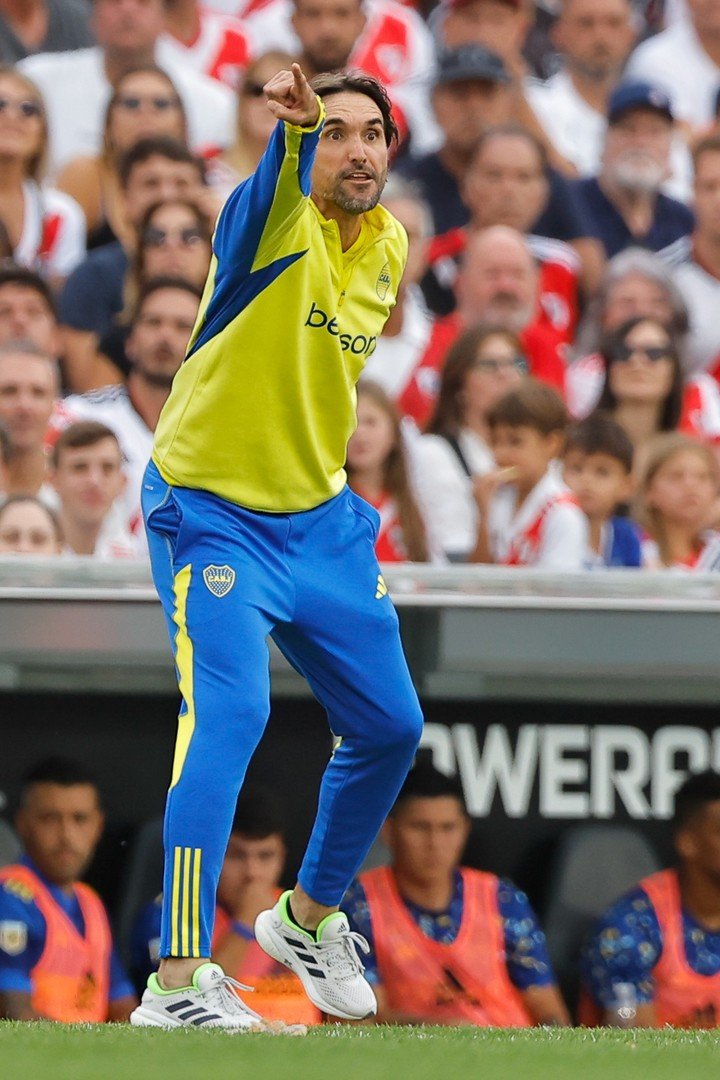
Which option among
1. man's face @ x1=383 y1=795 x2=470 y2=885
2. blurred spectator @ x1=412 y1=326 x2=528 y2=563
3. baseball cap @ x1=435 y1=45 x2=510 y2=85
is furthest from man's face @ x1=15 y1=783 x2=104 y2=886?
baseball cap @ x1=435 y1=45 x2=510 y2=85

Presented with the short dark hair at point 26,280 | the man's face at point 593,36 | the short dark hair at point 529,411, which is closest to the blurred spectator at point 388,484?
the short dark hair at point 529,411

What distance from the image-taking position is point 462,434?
7.13 meters

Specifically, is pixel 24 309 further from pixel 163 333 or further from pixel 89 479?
pixel 89 479

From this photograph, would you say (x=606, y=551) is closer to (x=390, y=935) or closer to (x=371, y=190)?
(x=390, y=935)

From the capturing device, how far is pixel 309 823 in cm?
552

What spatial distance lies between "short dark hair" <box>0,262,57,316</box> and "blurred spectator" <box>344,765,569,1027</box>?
2799 mm

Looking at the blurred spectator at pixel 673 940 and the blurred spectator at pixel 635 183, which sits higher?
the blurred spectator at pixel 635 183

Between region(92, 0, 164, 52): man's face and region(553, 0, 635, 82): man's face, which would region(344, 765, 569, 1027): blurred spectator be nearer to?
region(92, 0, 164, 52): man's face

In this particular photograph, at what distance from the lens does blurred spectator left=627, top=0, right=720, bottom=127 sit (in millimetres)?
9672

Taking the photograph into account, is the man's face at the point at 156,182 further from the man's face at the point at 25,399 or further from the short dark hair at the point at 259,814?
the short dark hair at the point at 259,814

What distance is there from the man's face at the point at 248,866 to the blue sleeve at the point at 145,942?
20 cm

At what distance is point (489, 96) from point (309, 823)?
4.35 m

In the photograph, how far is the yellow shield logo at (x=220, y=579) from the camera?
3.90 m

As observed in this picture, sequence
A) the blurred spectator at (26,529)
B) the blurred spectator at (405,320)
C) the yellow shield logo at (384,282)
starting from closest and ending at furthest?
the yellow shield logo at (384,282), the blurred spectator at (26,529), the blurred spectator at (405,320)
